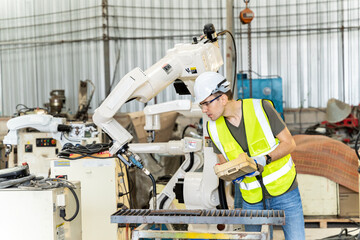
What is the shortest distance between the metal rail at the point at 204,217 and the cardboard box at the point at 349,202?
3.02m

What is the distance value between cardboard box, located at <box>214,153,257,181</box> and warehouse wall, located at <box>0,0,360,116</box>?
5.96 m

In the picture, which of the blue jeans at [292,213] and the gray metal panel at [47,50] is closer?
the blue jeans at [292,213]

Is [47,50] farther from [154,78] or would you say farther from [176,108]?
[154,78]

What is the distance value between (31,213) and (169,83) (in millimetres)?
1234

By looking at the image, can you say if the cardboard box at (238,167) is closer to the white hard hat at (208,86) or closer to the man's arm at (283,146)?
the man's arm at (283,146)

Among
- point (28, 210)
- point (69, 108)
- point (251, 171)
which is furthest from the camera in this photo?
point (69, 108)

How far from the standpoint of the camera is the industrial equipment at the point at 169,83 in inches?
122

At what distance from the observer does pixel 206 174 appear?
345 cm

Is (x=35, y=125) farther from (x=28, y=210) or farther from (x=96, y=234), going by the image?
(x=28, y=210)

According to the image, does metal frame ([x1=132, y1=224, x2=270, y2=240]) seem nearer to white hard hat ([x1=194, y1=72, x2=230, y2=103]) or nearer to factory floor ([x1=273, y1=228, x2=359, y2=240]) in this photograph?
white hard hat ([x1=194, y1=72, x2=230, y2=103])

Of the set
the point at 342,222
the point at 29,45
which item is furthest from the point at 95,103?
the point at 342,222

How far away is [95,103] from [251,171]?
6.35 m

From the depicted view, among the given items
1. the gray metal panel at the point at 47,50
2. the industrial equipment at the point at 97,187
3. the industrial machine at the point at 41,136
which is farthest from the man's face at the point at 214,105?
the gray metal panel at the point at 47,50

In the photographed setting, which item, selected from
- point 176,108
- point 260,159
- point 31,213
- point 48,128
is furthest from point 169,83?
point 48,128
